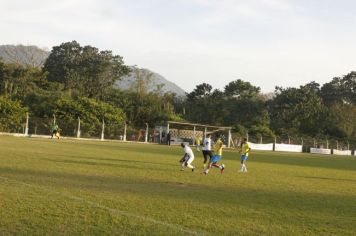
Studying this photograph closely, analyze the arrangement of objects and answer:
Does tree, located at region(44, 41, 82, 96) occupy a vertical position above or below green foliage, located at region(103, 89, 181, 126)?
above

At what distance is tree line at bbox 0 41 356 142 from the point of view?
233ft

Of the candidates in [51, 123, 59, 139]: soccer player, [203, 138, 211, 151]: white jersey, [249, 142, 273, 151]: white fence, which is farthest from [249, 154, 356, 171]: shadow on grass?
[249, 142, 273, 151]: white fence

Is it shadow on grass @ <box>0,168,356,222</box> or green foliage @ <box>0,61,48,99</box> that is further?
green foliage @ <box>0,61,48,99</box>

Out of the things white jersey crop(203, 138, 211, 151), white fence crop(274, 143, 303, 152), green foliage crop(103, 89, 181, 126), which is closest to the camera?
white jersey crop(203, 138, 211, 151)

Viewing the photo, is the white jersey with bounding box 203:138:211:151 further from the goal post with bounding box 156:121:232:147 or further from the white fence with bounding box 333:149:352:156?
the white fence with bounding box 333:149:352:156

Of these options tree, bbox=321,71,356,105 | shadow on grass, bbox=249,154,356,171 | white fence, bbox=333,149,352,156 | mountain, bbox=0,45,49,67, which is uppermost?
mountain, bbox=0,45,49,67

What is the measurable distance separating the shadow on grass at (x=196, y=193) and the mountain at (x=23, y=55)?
7889 cm

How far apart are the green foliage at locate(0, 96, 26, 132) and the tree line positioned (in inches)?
312

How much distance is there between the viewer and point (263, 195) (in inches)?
569

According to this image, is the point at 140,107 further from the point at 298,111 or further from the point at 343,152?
the point at 343,152

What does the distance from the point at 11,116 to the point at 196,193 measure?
45.3 m

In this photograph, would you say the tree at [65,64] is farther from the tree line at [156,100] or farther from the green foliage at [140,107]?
A: the green foliage at [140,107]

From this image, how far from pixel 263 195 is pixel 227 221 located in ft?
15.8

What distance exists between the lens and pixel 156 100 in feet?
282
